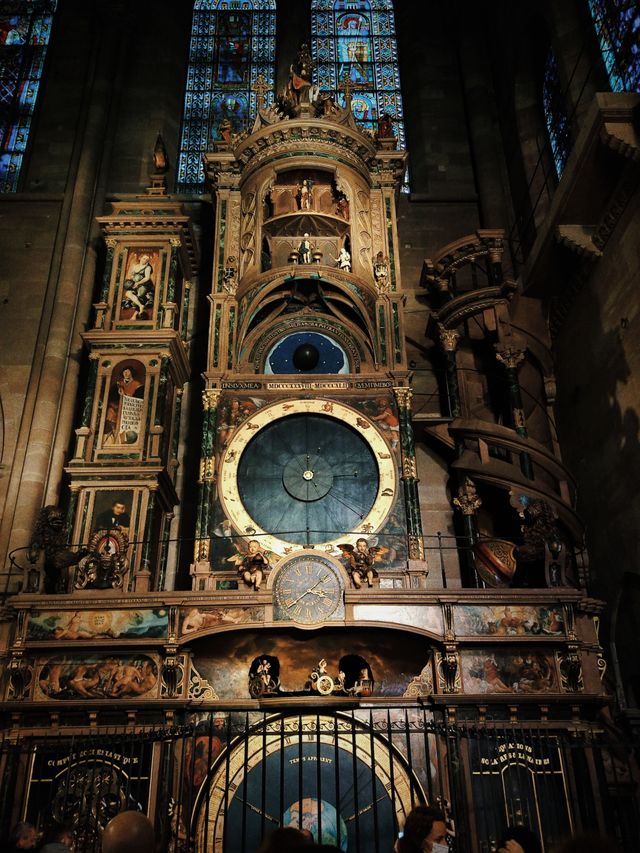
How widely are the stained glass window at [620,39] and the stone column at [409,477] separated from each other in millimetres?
5352

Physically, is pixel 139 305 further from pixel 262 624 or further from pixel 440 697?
pixel 440 697

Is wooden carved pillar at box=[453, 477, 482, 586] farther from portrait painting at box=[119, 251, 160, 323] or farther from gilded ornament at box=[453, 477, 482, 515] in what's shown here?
portrait painting at box=[119, 251, 160, 323]

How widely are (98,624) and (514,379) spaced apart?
7163mm

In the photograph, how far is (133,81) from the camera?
1803cm

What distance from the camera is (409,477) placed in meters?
11.5

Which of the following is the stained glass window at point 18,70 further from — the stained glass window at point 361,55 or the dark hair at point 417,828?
the dark hair at point 417,828

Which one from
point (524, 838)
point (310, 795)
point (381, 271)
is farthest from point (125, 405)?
point (524, 838)

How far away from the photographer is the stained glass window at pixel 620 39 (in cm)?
1201

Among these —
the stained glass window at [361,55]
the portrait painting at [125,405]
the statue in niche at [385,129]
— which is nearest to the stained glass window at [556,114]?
the statue in niche at [385,129]

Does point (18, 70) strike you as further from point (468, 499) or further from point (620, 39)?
point (468, 499)

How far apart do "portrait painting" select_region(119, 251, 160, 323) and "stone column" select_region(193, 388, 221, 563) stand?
2095 mm

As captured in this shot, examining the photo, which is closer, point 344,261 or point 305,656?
point 305,656

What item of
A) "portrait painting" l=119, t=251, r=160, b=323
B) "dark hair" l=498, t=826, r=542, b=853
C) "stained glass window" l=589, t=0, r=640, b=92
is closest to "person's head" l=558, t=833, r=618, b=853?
"dark hair" l=498, t=826, r=542, b=853

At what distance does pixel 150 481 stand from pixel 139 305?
3163 mm
